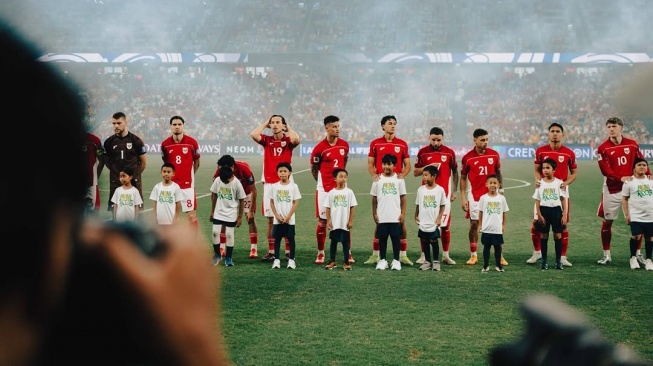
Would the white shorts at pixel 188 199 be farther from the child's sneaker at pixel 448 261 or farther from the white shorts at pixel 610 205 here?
the white shorts at pixel 610 205

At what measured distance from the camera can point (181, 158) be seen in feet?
35.9

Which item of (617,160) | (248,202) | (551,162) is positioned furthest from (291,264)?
(617,160)

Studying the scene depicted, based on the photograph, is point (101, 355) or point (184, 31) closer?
point (101, 355)

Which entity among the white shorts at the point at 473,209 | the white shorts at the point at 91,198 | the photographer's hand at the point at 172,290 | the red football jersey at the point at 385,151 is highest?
the red football jersey at the point at 385,151

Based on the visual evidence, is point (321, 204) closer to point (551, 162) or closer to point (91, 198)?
point (551, 162)

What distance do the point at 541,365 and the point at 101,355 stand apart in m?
0.45

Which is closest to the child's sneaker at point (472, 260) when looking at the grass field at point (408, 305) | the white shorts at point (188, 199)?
the grass field at point (408, 305)

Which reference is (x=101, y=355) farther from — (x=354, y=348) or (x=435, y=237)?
(x=435, y=237)

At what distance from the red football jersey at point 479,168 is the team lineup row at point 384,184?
0.01 m

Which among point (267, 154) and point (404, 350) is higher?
point (267, 154)

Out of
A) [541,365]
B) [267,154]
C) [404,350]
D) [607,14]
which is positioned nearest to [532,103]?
[607,14]

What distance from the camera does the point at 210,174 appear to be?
24688mm

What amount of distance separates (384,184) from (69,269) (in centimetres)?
908

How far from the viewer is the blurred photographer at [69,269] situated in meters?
0.66
